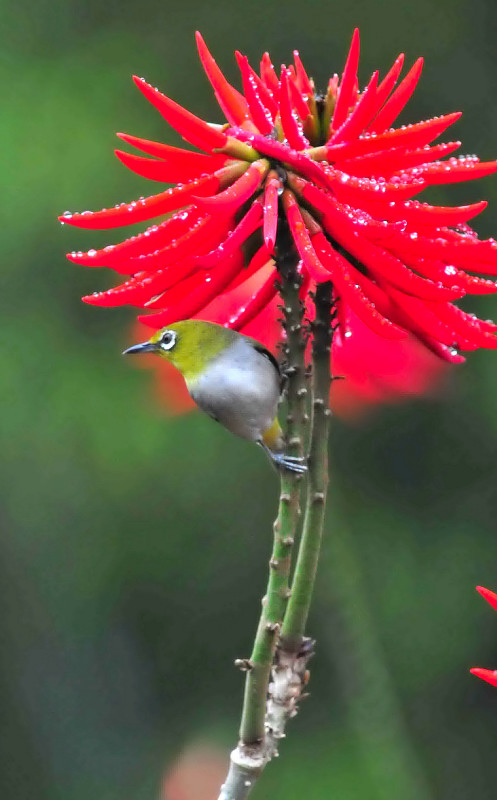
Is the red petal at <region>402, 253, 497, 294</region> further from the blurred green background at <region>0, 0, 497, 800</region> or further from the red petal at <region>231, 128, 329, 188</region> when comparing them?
the blurred green background at <region>0, 0, 497, 800</region>

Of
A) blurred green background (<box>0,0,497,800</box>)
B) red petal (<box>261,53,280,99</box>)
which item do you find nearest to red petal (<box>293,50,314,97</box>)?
red petal (<box>261,53,280,99</box>)

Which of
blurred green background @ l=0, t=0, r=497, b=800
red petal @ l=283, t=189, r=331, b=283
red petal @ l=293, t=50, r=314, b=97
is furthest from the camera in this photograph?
blurred green background @ l=0, t=0, r=497, b=800

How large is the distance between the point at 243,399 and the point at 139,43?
109 cm

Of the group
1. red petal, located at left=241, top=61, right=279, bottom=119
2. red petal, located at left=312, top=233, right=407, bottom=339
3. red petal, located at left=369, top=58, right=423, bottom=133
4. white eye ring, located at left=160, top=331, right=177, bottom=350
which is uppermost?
red petal, located at left=369, top=58, right=423, bottom=133

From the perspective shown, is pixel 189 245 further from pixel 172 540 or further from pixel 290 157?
pixel 172 540

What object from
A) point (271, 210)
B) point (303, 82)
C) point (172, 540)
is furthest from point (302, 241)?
point (172, 540)

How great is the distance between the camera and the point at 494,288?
1.43 feet

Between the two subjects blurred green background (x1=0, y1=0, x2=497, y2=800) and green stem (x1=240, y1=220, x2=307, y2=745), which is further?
blurred green background (x1=0, y1=0, x2=497, y2=800)

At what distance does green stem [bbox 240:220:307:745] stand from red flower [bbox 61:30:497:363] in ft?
0.06

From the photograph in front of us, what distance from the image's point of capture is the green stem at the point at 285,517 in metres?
0.40

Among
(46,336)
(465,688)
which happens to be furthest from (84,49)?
(465,688)

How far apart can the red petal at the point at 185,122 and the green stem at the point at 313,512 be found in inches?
2.7

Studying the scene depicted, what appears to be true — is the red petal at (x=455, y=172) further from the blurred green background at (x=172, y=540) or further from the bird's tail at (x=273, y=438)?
the blurred green background at (x=172, y=540)

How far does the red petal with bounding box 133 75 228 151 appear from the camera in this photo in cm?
41
